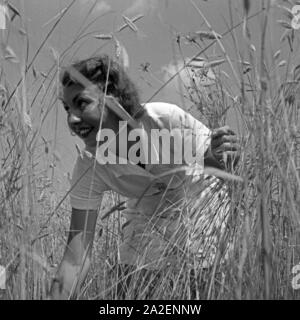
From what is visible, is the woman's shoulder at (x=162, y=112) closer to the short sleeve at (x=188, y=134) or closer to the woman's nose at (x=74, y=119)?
the short sleeve at (x=188, y=134)

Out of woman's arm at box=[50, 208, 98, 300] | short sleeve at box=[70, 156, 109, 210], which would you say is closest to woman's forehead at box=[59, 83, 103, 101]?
short sleeve at box=[70, 156, 109, 210]

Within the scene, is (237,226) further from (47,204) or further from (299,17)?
(47,204)

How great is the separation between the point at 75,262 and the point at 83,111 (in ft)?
1.33

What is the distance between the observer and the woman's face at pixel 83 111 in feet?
5.04

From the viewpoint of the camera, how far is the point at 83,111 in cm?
154

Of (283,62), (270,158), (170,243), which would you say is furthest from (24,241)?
(283,62)

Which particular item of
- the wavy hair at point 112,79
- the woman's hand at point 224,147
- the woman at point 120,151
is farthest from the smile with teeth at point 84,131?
the woman's hand at point 224,147

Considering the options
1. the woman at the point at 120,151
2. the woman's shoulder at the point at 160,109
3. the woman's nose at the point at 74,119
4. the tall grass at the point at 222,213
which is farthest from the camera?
the woman's shoulder at the point at 160,109

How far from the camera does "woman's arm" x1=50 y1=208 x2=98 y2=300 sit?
92 cm

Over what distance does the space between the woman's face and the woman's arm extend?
23 centimetres

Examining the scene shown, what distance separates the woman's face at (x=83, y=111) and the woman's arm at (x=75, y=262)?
230 mm

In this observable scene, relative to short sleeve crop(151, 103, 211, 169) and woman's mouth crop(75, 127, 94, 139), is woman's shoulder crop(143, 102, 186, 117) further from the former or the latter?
woman's mouth crop(75, 127, 94, 139)

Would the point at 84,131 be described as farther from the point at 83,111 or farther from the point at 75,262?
the point at 75,262

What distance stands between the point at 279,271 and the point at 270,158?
0.19m
